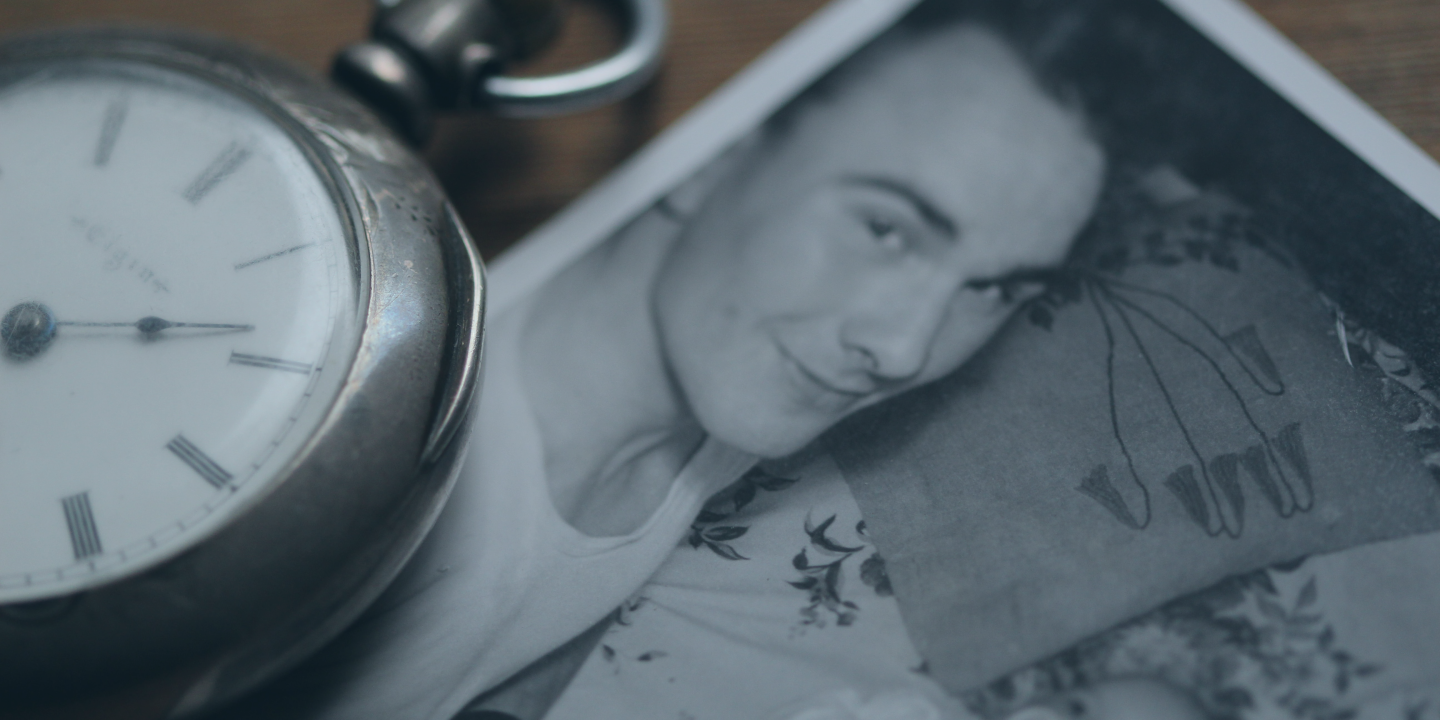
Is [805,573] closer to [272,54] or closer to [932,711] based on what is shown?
[932,711]

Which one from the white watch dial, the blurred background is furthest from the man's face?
the white watch dial

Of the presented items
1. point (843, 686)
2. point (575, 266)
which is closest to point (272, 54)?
point (575, 266)

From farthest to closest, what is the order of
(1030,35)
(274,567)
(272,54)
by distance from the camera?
(1030,35) < (272,54) < (274,567)

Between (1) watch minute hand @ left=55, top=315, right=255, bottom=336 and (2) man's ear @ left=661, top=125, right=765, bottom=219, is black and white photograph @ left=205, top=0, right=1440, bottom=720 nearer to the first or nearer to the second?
(2) man's ear @ left=661, top=125, right=765, bottom=219

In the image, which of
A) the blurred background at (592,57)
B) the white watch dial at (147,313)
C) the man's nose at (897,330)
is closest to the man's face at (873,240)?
the man's nose at (897,330)

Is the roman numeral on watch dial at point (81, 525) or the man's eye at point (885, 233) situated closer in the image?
the roman numeral on watch dial at point (81, 525)

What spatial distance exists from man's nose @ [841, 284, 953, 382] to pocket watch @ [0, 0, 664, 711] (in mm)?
217

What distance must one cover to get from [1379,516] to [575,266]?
46 cm

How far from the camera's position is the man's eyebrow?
Result: 615 mm

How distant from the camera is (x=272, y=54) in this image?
0.57m

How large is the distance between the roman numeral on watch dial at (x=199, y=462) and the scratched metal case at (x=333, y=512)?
0.9 inches

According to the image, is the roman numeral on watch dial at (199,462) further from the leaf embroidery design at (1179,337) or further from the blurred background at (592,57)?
the leaf embroidery design at (1179,337)

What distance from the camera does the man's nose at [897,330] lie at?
22.6 inches

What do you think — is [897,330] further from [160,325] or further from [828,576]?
[160,325]
